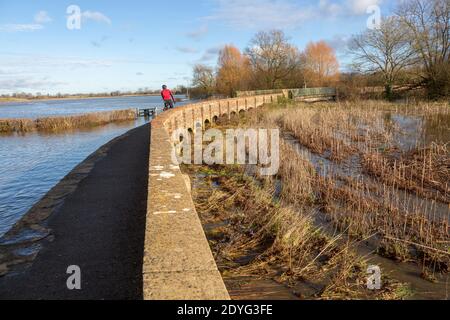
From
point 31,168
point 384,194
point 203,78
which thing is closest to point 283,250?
point 384,194

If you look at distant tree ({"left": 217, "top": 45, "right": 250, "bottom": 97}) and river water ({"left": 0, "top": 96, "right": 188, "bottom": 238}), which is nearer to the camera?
river water ({"left": 0, "top": 96, "right": 188, "bottom": 238})

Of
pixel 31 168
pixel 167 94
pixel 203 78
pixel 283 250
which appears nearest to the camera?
pixel 283 250

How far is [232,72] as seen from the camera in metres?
55.3

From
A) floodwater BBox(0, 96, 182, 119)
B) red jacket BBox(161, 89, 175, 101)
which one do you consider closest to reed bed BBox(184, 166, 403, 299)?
red jacket BBox(161, 89, 175, 101)

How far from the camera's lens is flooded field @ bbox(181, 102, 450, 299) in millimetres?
3941

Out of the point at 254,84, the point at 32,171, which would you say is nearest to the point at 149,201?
the point at 32,171

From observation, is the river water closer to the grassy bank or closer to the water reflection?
the water reflection

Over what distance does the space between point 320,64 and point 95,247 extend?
6235cm

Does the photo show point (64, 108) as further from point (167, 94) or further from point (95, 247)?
point (95, 247)

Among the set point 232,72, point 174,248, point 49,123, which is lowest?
point 174,248

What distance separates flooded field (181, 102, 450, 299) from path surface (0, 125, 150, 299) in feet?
3.76

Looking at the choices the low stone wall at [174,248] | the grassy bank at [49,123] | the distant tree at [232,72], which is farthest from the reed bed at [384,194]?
the distant tree at [232,72]
